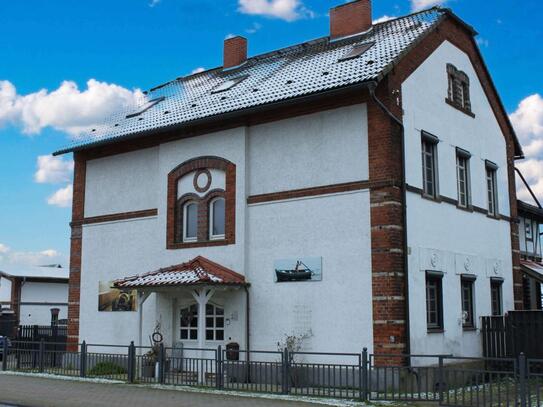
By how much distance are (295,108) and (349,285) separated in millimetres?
4950

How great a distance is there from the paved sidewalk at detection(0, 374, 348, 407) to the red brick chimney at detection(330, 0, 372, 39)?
12.7 meters

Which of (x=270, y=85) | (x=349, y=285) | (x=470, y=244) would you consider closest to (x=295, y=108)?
(x=270, y=85)

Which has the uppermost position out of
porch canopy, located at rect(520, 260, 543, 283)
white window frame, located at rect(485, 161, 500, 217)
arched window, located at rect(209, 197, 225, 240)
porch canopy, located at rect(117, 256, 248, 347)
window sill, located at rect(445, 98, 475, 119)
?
window sill, located at rect(445, 98, 475, 119)

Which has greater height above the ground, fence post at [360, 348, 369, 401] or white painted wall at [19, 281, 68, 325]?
white painted wall at [19, 281, 68, 325]

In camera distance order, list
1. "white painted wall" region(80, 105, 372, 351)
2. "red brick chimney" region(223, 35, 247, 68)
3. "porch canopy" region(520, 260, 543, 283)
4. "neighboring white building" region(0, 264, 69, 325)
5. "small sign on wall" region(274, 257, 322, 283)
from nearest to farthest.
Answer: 1. "white painted wall" region(80, 105, 372, 351)
2. "small sign on wall" region(274, 257, 322, 283)
3. "porch canopy" region(520, 260, 543, 283)
4. "red brick chimney" region(223, 35, 247, 68)
5. "neighboring white building" region(0, 264, 69, 325)

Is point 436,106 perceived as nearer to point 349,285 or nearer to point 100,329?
point 349,285

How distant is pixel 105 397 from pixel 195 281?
4.01 meters

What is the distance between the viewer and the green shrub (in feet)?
59.5

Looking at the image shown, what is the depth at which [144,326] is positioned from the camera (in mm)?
20531

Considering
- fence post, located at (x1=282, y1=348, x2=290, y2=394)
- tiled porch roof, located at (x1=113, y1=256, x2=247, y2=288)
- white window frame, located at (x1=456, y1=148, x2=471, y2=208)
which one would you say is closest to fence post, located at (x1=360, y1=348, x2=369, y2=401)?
fence post, located at (x1=282, y1=348, x2=290, y2=394)

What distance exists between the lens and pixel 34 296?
37188 mm

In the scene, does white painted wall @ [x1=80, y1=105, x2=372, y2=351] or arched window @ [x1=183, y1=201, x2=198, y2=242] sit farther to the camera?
arched window @ [x1=183, y1=201, x2=198, y2=242]

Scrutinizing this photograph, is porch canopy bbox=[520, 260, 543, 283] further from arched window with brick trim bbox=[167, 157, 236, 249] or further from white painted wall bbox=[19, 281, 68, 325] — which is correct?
white painted wall bbox=[19, 281, 68, 325]

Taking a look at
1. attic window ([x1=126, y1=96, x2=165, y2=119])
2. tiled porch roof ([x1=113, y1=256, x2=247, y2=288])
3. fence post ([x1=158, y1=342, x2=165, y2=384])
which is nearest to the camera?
fence post ([x1=158, y1=342, x2=165, y2=384])
